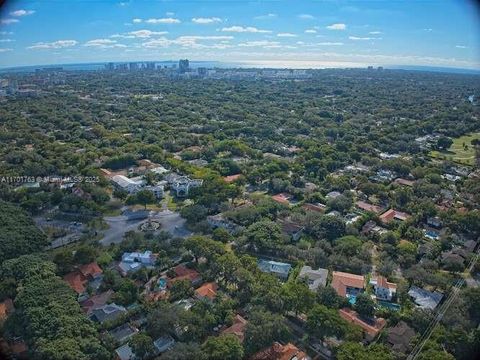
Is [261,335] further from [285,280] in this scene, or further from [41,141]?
[41,141]

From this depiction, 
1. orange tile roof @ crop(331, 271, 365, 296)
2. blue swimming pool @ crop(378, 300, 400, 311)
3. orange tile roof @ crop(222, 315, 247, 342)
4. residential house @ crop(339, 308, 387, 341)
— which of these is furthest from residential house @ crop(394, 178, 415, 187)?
orange tile roof @ crop(222, 315, 247, 342)

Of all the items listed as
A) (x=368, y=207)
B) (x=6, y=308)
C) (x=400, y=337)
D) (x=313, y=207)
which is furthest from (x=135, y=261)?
(x=368, y=207)

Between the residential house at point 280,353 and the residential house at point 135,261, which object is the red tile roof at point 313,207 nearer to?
the residential house at point 135,261

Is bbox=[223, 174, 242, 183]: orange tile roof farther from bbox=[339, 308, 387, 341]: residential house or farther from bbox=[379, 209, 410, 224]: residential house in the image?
bbox=[339, 308, 387, 341]: residential house

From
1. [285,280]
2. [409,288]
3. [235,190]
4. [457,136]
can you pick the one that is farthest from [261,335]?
[457,136]

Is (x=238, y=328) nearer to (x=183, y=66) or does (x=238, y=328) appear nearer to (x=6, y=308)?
(x=6, y=308)
